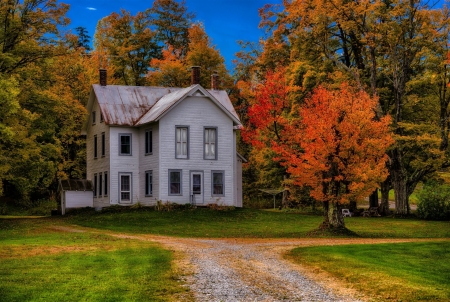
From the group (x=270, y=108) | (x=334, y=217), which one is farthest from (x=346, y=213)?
(x=334, y=217)

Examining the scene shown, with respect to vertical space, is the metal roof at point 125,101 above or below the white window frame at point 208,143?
above

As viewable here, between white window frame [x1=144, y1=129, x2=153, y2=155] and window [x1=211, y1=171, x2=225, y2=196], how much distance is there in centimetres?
467

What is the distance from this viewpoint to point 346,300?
13664 mm

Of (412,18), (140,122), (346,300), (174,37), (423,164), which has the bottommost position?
(346,300)

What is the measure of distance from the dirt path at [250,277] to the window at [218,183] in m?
21.3

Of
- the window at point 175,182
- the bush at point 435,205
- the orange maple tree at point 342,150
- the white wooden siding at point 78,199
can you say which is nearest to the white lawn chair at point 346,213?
the bush at point 435,205

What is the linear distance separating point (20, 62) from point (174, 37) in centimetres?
3394

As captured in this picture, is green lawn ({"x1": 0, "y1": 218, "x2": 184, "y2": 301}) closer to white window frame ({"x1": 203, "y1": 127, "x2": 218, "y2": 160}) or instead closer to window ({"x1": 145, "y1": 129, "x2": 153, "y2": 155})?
window ({"x1": 145, "y1": 129, "x2": 153, "y2": 155})

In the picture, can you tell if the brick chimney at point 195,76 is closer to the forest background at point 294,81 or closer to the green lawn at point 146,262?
the forest background at point 294,81

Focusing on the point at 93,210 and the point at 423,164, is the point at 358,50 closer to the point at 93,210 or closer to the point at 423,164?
the point at 423,164

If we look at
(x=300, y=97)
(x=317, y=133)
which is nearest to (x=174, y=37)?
(x=300, y=97)

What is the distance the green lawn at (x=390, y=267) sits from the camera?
48.2ft

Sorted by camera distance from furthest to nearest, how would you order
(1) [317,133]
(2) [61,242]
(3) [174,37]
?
(3) [174,37] → (1) [317,133] → (2) [61,242]

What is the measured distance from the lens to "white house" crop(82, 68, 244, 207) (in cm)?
4428
